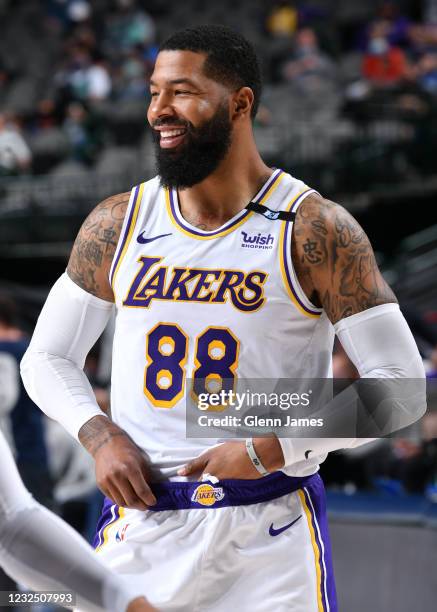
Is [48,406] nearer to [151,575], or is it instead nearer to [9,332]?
[151,575]

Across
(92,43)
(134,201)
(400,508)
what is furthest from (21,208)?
(134,201)

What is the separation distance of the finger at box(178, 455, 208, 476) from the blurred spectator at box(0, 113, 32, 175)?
1046cm

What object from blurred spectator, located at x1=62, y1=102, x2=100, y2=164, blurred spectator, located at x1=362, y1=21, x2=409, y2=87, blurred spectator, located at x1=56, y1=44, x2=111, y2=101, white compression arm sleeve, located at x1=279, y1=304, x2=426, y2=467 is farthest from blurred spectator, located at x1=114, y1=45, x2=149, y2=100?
white compression arm sleeve, located at x1=279, y1=304, x2=426, y2=467

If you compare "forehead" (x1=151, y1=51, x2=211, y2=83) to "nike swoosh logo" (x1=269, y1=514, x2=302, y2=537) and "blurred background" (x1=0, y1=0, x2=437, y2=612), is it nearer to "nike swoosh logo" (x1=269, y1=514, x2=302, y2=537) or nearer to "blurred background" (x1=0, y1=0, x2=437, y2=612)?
"nike swoosh logo" (x1=269, y1=514, x2=302, y2=537)

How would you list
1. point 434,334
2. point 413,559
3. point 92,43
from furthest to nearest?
point 92,43
point 434,334
point 413,559

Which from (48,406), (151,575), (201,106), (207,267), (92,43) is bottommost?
(151,575)

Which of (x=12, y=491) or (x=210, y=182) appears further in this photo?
(x=210, y=182)

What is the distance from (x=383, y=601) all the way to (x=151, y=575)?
2.76 metres

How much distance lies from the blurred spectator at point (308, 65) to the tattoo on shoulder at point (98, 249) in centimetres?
1020

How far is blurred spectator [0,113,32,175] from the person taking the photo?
1314cm

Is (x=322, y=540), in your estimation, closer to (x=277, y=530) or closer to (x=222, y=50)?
(x=277, y=530)

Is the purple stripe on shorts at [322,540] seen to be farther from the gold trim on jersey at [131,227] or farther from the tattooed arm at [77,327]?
the gold trim on jersey at [131,227]

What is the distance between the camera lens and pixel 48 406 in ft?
11.1

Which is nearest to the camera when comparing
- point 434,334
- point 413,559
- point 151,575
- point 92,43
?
point 151,575
